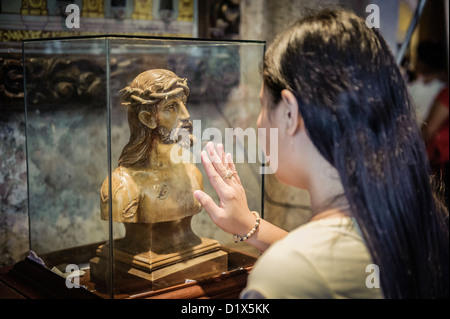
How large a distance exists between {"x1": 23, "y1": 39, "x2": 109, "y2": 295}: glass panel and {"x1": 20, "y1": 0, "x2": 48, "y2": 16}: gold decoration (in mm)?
270

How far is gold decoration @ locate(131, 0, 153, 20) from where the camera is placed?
2.43 m

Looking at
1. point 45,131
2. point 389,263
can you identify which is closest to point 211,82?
point 45,131

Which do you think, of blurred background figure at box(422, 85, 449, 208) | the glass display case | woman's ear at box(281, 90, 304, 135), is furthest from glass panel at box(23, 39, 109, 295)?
blurred background figure at box(422, 85, 449, 208)

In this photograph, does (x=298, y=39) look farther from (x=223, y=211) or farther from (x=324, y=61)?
(x=223, y=211)

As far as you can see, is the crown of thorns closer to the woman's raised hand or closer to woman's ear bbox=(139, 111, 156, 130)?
woman's ear bbox=(139, 111, 156, 130)

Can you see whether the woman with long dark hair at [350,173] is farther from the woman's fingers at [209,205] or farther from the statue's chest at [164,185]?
the statue's chest at [164,185]

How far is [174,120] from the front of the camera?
1.68 metres

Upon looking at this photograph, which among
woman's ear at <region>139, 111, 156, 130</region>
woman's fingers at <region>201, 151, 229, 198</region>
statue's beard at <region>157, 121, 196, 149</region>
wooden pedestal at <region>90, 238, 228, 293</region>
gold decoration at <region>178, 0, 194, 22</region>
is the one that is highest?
gold decoration at <region>178, 0, 194, 22</region>

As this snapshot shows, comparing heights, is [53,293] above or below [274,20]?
below

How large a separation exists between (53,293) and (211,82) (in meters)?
0.89

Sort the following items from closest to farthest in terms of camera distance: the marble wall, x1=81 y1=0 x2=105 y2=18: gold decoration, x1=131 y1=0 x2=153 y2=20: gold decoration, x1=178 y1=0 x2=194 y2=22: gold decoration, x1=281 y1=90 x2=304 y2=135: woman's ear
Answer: x1=281 y1=90 x2=304 y2=135: woman's ear, the marble wall, x1=81 y1=0 x2=105 y2=18: gold decoration, x1=131 y1=0 x2=153 y2=20: gold decoration, x1=178 y1=0 x2=194 y2=22: gold decoration

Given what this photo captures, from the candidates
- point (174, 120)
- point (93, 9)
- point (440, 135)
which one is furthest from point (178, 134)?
point (440, 135)

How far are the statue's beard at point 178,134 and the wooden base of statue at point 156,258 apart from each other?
0.26 m

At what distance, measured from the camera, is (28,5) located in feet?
6.97
